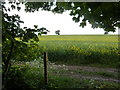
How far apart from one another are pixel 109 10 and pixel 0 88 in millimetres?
3278

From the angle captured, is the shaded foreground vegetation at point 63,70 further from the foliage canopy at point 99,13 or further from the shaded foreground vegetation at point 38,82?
the foliage canopy at point 99,13

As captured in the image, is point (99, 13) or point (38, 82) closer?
point (99, 13)

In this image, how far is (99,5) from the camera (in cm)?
261

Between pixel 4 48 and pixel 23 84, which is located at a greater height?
pixel 4 48

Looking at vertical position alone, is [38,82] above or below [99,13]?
below

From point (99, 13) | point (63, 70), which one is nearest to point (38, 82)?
point (63, 70)

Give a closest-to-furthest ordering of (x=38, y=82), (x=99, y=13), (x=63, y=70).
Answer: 1. (x=99, y=13)
2. (x=38, y=82)
3. (x=63, y=70)

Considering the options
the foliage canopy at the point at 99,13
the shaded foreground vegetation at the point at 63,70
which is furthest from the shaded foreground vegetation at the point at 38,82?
the foliage canopy at the point at 99,13

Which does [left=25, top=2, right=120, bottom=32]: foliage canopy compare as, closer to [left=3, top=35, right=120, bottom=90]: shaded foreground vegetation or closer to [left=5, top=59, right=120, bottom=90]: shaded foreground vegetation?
[left=3, top=35, right=120, bottom=90]: shaded foreground vegetation

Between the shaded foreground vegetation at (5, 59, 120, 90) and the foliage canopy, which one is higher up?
the foliage canopy

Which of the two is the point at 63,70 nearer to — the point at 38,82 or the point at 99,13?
the point at 38,82

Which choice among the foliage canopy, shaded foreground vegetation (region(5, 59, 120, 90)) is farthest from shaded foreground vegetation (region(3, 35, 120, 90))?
the foliage canopy

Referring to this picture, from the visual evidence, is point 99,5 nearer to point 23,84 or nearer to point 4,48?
point 4,48

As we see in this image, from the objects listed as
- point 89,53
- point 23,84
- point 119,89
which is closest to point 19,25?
point 23,84
